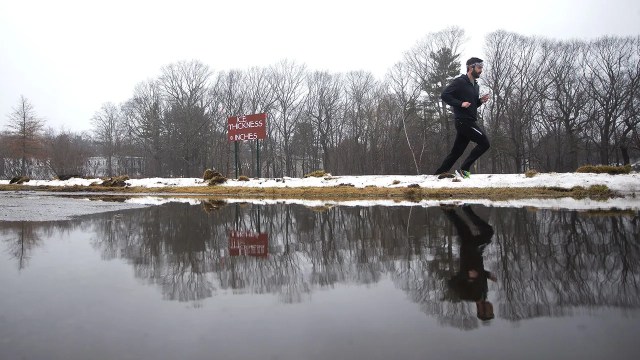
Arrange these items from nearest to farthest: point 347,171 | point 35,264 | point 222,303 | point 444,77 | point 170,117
Answer: point 222,303, point 35,264, point 444,77, point 347,171, point 170,117

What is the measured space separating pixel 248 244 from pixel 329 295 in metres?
2.28

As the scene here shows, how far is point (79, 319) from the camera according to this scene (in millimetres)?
2227

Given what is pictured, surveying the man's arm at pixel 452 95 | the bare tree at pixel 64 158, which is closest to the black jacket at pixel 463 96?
the man's arm at pixel 452 95

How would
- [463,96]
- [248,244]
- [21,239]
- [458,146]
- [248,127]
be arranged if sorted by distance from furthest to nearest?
[248,127] → [458,146] → [463,96] → [21,239] → [248,244]

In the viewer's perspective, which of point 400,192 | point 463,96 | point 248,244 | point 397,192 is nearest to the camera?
point 248,244

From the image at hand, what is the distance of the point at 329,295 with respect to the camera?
264cm

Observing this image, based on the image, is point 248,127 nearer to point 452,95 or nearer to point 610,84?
point 452,95

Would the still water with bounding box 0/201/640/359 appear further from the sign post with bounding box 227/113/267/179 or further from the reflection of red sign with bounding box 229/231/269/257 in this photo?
the sign post with bounding box 227/113/267/179

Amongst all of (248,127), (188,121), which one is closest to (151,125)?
(188,121)

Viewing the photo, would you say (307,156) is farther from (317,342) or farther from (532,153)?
(317,342)

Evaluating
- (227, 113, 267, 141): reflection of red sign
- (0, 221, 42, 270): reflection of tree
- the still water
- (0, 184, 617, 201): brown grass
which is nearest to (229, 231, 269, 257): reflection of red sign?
the still water

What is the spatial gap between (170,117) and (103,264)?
171 feet

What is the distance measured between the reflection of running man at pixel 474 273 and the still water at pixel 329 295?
2cm

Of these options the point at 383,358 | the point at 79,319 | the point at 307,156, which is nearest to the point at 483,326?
the point at 383,358
